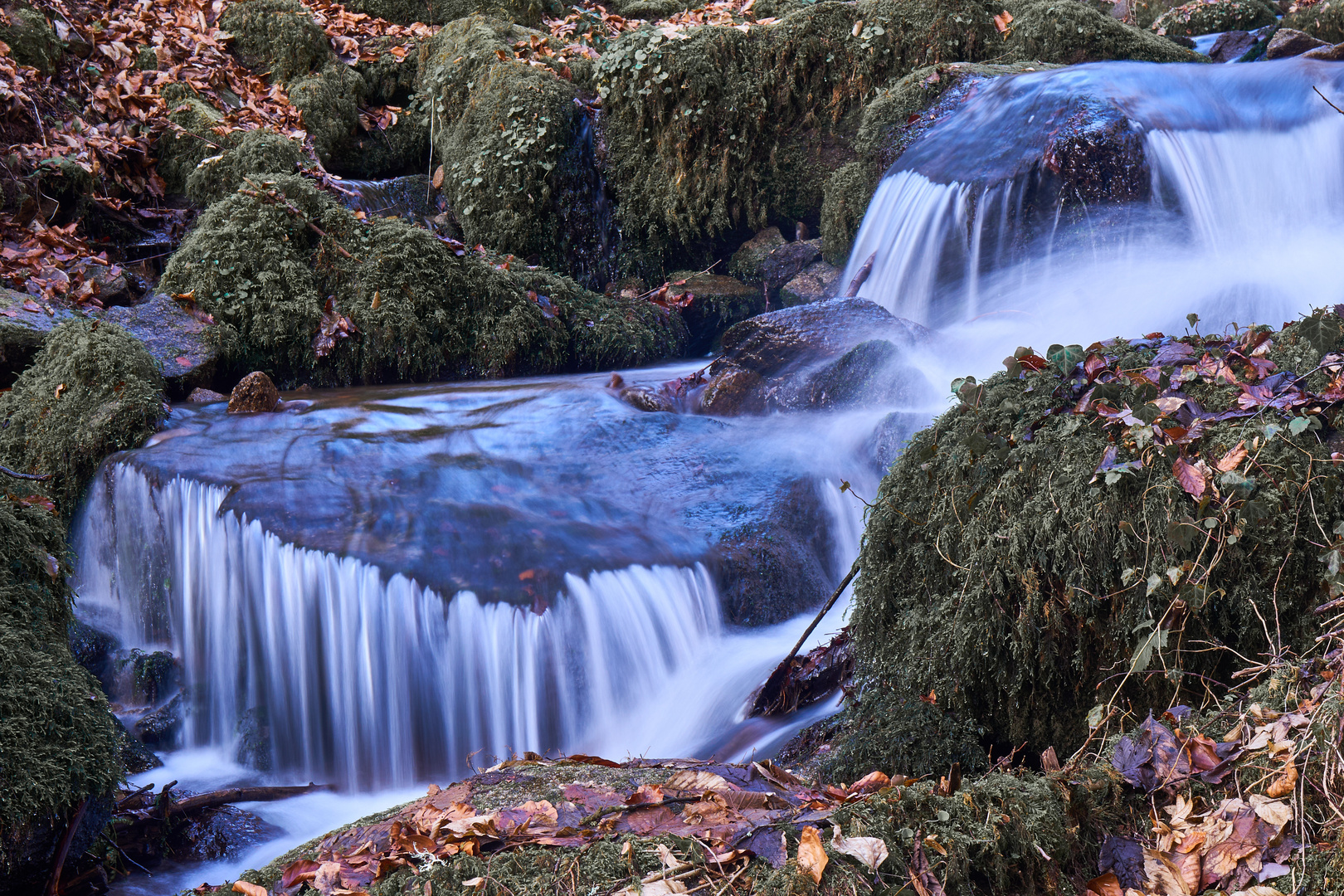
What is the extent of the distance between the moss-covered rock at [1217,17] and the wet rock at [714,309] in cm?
637

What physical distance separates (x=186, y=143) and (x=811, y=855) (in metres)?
8.97

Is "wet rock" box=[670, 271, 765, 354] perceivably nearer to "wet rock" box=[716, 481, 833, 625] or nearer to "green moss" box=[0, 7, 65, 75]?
"wet rock" box=[716, 481, 833, 625]

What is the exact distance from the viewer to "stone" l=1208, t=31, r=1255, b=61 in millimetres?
9352

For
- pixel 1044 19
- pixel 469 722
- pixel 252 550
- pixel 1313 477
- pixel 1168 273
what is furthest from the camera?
pixel 1044 19

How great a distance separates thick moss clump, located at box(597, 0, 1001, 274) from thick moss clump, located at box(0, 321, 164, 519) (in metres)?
4.72

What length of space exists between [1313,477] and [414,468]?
430 cm

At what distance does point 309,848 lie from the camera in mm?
2334

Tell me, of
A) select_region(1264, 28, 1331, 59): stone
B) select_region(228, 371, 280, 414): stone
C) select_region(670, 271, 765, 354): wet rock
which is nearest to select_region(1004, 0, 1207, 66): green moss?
select_region(1264, 28, 1331, 59): stone

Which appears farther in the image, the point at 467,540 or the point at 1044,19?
the point at 1044,19

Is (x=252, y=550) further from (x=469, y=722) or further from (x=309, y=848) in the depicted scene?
(x=309, y=848)

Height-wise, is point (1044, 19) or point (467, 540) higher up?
point (1044, 19)

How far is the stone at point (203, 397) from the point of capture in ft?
20.2

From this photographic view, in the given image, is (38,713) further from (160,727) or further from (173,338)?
(173,338)

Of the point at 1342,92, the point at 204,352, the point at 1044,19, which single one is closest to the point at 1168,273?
the point at 1342,92
